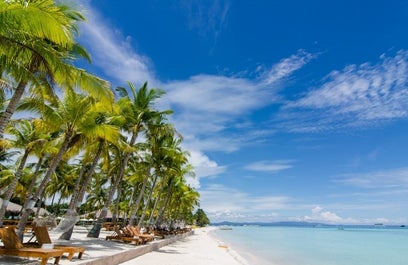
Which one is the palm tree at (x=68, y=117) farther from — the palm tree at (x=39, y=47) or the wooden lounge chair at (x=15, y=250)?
the wooden lounge chair at (x=15, y=250)

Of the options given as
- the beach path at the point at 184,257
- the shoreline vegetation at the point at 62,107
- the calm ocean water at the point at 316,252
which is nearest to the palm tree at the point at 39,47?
the shoreline vegetation at the point at 62,107

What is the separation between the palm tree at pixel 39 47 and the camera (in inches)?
252

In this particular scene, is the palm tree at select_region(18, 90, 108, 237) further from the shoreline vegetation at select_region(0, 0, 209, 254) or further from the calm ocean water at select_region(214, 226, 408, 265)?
the calm ocean water at select_region(214, 226, 408, 265)

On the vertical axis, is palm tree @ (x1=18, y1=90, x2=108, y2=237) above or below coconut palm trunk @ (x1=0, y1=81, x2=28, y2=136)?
above

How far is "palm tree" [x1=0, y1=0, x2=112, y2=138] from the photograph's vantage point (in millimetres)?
6395

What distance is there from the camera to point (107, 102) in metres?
9.82

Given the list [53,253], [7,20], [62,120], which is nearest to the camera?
[7,20]

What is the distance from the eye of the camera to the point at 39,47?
7.82 meters

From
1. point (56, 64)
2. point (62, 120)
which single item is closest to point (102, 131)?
point (62, 120)

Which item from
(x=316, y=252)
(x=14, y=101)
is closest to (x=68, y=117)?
(x=14, y=101)

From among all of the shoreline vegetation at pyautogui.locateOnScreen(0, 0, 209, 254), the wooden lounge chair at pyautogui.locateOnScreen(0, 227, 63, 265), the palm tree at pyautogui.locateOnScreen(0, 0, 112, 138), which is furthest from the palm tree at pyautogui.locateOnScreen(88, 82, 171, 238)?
the wooden lounge chair at pyautogui.locateOnScreen(0, 227, 63, 265)

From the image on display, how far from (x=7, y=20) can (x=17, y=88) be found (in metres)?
3.41

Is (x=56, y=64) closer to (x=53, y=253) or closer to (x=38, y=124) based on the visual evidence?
(x=53, y=253)

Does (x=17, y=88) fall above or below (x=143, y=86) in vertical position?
below
